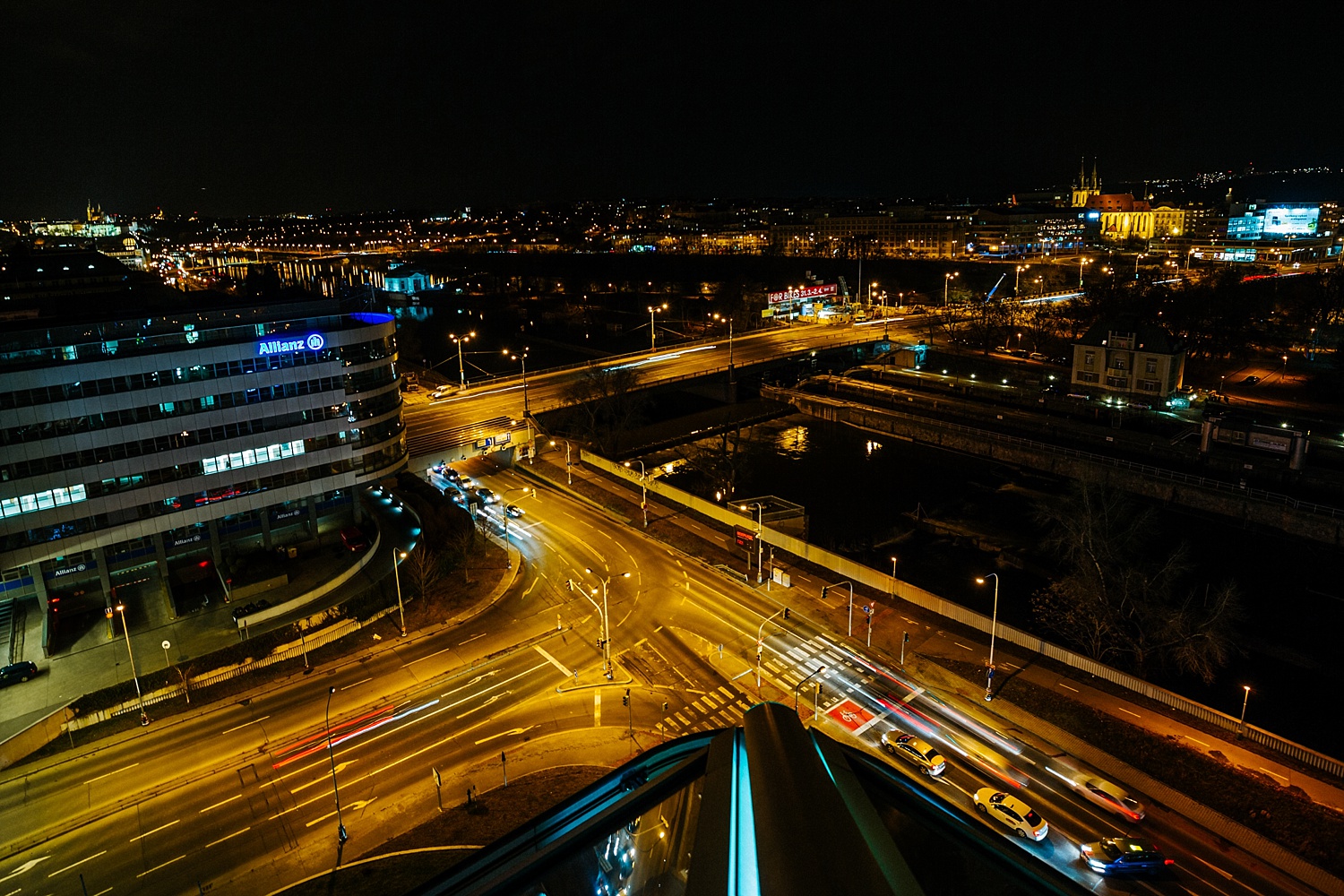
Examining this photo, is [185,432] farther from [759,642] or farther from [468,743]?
[759,642]

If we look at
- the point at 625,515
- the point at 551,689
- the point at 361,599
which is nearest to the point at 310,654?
the point at 361,599

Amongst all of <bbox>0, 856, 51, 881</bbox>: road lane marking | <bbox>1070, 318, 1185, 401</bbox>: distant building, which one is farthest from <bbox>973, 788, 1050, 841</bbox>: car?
<bbox>1070, 318, 1185, 401</bbox>: distant building

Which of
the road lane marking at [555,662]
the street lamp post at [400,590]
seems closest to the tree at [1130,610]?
the road lane marking at [555,662]

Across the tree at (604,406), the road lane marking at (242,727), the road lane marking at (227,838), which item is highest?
the tree at (604,406)

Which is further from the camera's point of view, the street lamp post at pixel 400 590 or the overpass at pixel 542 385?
the overpass at pixel 542 385

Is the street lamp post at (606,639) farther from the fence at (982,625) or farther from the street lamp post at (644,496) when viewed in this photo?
the fence at (982,625)

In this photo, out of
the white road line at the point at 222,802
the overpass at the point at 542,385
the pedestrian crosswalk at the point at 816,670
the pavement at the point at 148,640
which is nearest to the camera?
the white road line at the point at 222,802

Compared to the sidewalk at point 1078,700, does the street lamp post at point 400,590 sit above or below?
above
